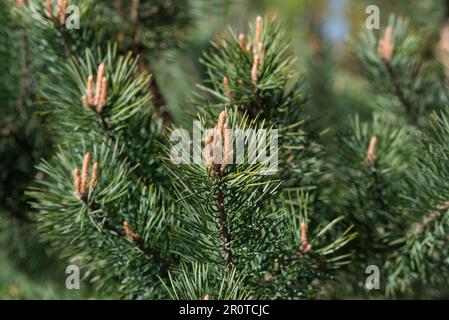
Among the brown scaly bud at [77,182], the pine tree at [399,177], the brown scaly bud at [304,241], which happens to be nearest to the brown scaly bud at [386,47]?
the pine tree at [399,177]

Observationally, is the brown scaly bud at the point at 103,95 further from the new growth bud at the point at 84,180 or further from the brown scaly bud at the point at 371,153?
the brown scaly bud at the point at 371,153

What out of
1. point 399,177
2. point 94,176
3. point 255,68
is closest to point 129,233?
point 94,176

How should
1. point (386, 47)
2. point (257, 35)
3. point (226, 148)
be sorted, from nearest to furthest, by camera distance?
point (226, 148) < point (257, 35) < point (386, 47)

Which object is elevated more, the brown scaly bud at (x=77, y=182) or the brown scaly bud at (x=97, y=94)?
the brown scaly bud at (x=97, y=94)

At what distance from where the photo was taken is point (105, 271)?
537 millimetres

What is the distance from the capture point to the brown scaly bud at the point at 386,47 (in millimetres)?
636

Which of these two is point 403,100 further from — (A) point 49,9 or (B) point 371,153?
(A) point 49,9

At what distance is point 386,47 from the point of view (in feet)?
2.09

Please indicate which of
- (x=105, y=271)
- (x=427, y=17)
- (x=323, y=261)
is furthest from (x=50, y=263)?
(x=427, y=17)

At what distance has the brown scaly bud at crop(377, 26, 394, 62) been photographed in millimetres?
636

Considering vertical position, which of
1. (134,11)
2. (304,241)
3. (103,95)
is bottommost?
(304,241)

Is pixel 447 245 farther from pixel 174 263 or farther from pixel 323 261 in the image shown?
pixel 174 263
